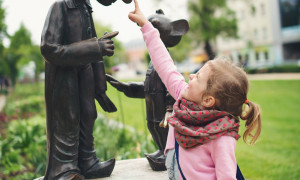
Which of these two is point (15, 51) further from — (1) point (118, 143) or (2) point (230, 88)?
(2) point (230, 88)

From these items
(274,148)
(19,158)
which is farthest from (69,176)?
(274,148)

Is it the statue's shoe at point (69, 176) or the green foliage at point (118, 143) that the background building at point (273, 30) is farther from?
the statue's shoe at point (69, 176)

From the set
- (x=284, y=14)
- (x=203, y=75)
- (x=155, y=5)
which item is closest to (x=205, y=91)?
(x=203, y=75)

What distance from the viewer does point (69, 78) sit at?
1938 millimetres

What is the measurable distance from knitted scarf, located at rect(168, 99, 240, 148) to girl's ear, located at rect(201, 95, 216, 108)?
5 centimetres

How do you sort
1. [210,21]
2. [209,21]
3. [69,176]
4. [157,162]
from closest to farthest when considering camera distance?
1. [69,176]
2. [157,162]
3. [210,21]
4. [209,21]

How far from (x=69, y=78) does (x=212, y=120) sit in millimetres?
1021

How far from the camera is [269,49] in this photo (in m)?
34.8

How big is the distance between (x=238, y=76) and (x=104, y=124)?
396cm

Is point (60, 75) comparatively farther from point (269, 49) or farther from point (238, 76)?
point (269, 49)

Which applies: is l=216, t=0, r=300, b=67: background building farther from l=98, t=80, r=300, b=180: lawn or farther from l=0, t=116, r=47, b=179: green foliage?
l=0, t=116, r=47, b=179: green foliage

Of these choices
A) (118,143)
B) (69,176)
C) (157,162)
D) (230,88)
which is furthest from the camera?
(118,143)

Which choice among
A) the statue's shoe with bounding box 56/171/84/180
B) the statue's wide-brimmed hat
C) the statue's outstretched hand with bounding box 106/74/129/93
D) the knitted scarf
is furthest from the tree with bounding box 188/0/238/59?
the knitted scarf

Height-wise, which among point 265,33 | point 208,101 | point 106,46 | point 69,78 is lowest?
point 265,33
